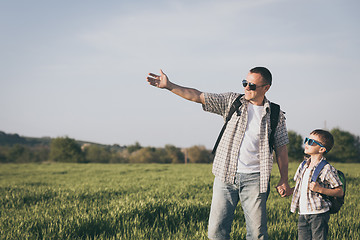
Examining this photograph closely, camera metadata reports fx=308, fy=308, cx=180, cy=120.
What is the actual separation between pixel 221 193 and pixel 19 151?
153 ft

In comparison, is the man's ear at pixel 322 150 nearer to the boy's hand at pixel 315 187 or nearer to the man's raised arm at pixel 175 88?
the boy's hand at pixel 315 187

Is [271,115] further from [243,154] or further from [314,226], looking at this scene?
[314,226]

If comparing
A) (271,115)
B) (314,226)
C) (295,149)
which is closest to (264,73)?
(271,115)

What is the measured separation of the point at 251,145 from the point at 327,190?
0.99 m

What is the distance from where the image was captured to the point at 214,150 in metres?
3.70

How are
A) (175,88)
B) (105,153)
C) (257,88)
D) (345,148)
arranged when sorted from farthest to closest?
(345,148), (105,153), (257,88), (175,88)

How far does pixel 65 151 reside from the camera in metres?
48.0

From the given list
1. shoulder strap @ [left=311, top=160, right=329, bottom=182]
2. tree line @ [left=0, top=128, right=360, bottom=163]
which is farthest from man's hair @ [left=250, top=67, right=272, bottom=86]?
tree line @ [left=0, top=128, right=360, bottom=163]

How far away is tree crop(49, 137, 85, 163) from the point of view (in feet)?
154

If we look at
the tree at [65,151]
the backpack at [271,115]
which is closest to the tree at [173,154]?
the tree at [65,151]

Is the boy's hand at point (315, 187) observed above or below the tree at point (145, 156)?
above

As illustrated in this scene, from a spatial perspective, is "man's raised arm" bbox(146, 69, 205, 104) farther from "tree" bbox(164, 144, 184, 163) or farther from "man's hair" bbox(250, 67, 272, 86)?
"tree" bbox(164, 144, 184, 163)

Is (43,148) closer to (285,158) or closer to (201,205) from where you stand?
(201,205)

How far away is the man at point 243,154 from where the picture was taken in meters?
3.38
